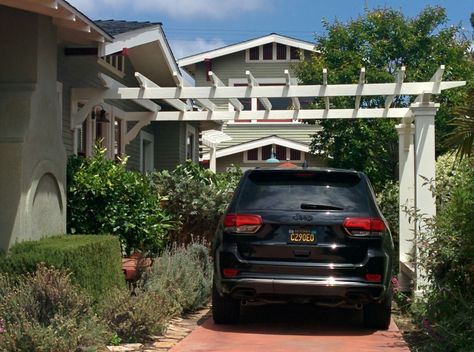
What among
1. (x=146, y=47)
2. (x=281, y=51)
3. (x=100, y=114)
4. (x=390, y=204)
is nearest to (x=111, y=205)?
(x=100, y=114)

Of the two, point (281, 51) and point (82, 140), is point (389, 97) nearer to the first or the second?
point (82, 140)

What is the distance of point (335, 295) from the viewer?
749 cm

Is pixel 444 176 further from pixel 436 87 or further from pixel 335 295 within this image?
pixel 335 295

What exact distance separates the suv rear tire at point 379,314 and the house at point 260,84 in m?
19.9

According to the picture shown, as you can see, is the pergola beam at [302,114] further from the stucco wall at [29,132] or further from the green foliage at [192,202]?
the stucco wall at [29,132]

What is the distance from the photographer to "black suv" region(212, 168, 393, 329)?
7.51 metres

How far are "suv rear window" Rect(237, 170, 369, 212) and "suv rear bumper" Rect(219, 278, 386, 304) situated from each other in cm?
78

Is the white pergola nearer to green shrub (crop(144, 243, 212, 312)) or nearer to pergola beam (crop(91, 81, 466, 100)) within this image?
pergola beam (crop(91, 81, 466, 100))

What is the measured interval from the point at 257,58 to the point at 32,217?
21.6m

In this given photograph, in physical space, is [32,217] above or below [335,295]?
above

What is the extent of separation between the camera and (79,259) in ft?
25.8

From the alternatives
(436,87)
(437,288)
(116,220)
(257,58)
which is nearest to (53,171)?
(116,220)

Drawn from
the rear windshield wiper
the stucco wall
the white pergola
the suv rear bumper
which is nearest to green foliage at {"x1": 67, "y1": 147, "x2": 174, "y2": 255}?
the stucco wall

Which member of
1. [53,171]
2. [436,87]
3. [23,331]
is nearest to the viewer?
[23,331]
